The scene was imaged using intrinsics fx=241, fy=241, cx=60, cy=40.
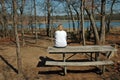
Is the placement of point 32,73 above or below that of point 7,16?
below

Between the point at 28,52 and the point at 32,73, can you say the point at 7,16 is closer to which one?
the point at 28,52

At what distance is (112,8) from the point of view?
30.2 metres

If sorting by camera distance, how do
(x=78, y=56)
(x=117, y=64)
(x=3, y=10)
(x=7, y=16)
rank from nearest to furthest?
(x=117, y=64)
(x=78, y=56)
(x=3, y=10)
(x=7, y=16)

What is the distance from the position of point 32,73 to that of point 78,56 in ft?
13.0

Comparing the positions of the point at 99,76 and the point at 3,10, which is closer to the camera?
the point at 99,76

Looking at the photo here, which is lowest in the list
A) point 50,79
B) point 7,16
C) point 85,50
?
point 50,79

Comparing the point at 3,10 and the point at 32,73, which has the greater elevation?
the point at 3,10

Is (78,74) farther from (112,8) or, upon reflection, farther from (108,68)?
(112,8)

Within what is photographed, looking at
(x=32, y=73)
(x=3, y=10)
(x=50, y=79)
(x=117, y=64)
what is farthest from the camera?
(x=3, y=10)

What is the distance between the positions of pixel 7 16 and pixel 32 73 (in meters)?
17.8

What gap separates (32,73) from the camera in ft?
35.5

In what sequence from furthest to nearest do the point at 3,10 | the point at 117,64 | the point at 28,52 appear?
the point at 3,10
the point at 28,52
the point at 117,64

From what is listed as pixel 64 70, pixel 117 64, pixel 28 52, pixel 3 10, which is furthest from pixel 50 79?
pixel 3 10

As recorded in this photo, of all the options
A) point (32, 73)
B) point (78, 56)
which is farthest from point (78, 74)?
point (78, 56)
